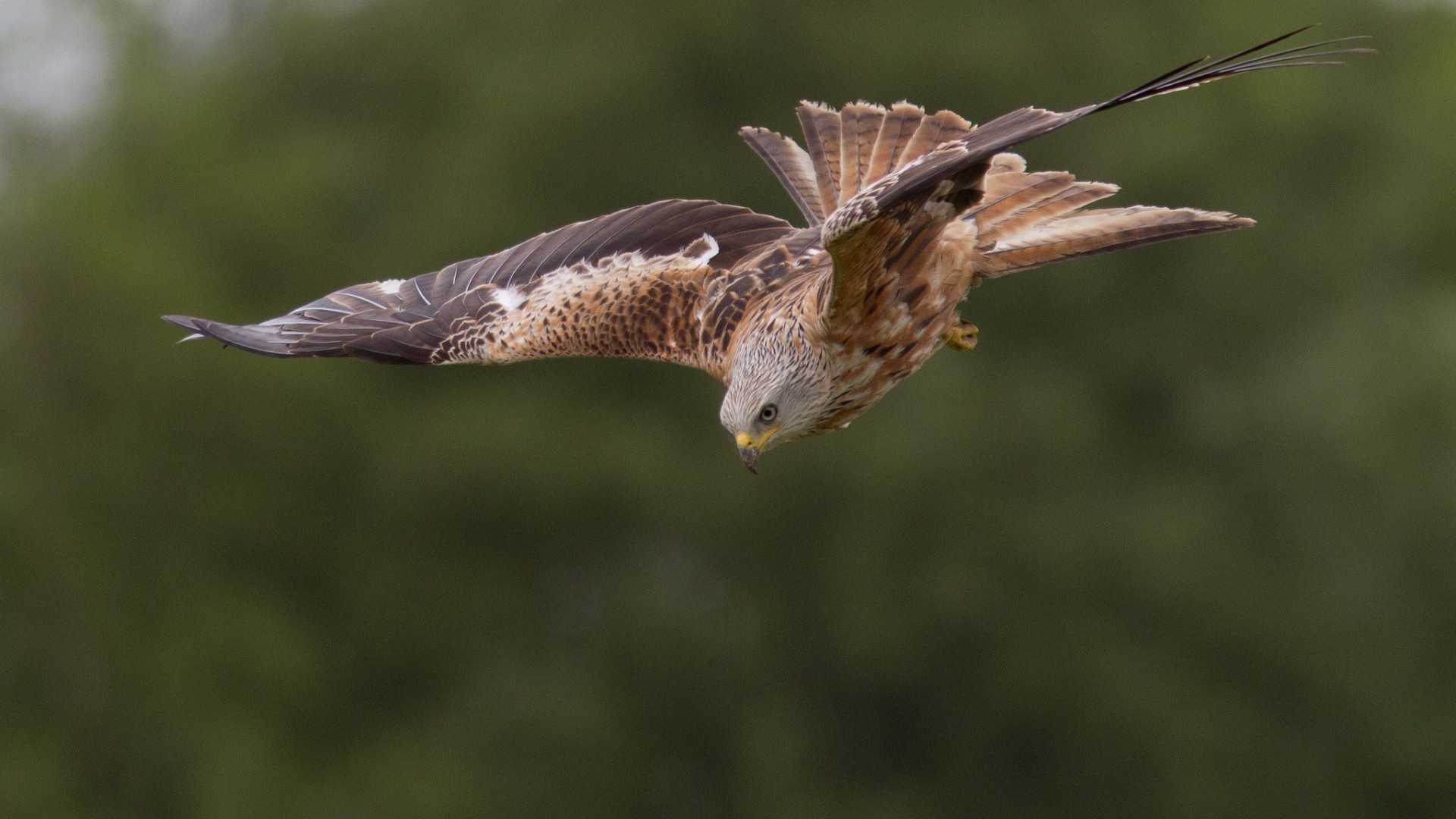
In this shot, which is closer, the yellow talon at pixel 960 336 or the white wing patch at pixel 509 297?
the yellow talon at pixel 960 336

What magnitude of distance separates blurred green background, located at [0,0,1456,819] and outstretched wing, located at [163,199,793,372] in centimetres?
939

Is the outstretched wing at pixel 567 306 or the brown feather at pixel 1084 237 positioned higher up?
the outstretched wing at pixel 567 306

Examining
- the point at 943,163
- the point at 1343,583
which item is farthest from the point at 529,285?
the point at 1343,583

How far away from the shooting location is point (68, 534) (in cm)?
1945

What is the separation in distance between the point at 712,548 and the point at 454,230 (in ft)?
14.2

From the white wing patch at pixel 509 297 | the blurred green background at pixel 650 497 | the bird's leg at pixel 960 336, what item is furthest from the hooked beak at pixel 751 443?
the blurred green background at pixel 650 497

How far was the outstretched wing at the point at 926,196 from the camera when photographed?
596cm

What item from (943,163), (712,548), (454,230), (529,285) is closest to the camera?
(943,163)

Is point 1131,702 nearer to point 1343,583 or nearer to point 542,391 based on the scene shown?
point 1343,583

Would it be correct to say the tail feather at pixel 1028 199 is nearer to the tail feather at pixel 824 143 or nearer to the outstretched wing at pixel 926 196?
the outstretched wing at pixel 926 196

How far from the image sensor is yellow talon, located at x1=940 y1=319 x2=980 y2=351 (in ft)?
27.0

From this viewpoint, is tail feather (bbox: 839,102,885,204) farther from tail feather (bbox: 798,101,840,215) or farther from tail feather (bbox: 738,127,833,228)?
Answer: tail feather (bbox: 738,127,833,228)

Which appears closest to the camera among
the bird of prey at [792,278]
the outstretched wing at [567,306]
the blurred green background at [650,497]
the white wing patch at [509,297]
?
the bird of prey at [792,278]

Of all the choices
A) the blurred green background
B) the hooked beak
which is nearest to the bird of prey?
the hooked beak
